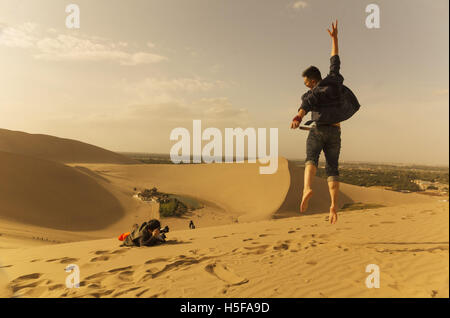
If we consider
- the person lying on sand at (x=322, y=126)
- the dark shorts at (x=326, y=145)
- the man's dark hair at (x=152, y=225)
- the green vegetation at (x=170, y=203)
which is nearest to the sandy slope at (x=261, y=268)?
the man's dark hair at (x=152, y=225)

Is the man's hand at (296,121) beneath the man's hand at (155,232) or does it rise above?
above

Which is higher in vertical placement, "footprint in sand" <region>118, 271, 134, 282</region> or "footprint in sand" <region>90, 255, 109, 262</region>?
"footprint in sand" <region>118, 271, 134, 282</region>

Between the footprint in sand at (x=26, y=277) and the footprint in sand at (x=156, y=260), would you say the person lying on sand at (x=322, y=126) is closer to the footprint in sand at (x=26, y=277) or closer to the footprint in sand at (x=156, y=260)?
the footprint in sand at (x=156, y=260)

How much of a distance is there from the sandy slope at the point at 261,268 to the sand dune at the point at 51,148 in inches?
1926

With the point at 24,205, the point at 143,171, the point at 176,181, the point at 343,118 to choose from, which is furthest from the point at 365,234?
the point at 143,171

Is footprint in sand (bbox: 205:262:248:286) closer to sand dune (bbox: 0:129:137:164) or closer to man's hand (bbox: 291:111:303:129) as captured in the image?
man's hand (bbox: 291:111:303:129)

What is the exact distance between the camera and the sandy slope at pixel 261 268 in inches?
102

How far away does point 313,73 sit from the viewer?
112 inches

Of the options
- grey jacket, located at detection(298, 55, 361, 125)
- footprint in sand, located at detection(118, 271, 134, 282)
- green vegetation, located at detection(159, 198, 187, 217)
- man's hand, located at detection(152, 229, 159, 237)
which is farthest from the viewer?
green vegetation, located at detection(159, 198, 187, 217)

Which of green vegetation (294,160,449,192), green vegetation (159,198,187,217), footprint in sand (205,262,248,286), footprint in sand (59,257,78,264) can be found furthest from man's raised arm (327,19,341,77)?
green vegetation (159,198,187,217)

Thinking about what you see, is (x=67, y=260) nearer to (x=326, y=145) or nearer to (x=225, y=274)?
(x=225, y=274)

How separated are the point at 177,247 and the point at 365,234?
3.97 m

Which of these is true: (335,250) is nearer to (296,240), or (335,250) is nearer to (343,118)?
(296,240)

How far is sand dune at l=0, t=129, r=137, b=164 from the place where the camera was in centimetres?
4489
